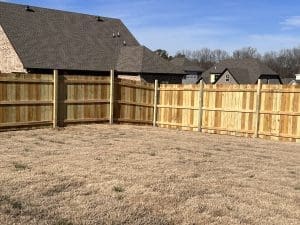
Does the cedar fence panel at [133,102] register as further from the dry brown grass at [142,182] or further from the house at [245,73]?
the house at [245,73]

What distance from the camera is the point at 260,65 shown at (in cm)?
6397

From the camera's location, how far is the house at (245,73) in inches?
2426

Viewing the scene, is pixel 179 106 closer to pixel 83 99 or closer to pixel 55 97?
pixel 83 99

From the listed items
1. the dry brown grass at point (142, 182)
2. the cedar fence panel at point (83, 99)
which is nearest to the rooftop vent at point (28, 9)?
the cedar fence panel at point (83, 99)

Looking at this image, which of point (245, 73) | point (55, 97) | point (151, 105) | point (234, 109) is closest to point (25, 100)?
point (55, 97)

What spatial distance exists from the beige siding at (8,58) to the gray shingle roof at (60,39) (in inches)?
14.2

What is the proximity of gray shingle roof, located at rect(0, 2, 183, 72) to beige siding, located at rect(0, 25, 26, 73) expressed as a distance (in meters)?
0.36

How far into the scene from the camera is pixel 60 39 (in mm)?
34875

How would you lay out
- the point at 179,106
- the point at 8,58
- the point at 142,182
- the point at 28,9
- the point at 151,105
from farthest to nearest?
the point at 28,9 → the point at 8,58 → the point at 151,105 → the point at 179,106 → the point at 142,182

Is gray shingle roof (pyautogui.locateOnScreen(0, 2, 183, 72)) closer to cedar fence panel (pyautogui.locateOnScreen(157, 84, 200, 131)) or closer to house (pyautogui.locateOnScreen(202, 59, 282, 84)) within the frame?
cedar fence panel (pyautogui.locateOnScreen(157, 84, 200, 131))

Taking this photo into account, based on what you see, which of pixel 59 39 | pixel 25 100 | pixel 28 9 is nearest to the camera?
pixel 25 100

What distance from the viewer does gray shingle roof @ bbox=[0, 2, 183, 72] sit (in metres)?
32.0

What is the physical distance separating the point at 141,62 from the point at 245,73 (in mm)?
30326

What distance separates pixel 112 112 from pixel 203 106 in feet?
11.2
